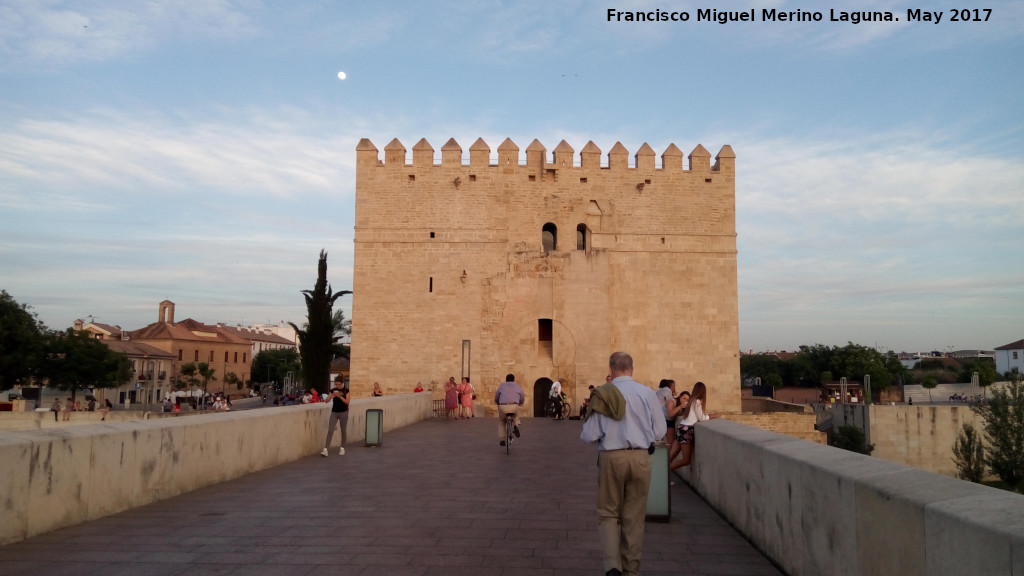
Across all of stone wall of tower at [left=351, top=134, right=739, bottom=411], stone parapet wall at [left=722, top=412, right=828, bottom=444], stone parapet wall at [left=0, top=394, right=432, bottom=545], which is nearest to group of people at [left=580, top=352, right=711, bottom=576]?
stone parapet wall at [left=0, top=394, right=432, bottom=545]

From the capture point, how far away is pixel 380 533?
574 centimetres

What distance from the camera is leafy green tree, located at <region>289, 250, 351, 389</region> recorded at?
31000 mm

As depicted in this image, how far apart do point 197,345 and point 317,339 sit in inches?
1801

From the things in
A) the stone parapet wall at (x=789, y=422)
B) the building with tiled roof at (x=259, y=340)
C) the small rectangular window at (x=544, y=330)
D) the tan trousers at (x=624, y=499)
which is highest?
the building with tiled roof at (x=259, y=340)

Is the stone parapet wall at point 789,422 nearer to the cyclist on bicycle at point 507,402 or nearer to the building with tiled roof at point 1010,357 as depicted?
the cyclist on bicycle at point 507,402

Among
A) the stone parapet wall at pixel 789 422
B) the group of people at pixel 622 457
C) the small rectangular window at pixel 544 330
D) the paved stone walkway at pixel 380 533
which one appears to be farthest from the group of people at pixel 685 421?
the small rectangular window at pixel 544 330

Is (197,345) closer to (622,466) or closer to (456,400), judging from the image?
(456,400)

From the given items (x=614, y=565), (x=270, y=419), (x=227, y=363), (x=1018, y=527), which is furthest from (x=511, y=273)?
(x=227, y=363)

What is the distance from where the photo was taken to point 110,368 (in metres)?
41.0

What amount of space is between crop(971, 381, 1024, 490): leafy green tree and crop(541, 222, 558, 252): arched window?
668 inches

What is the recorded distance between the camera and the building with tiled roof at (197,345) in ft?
221

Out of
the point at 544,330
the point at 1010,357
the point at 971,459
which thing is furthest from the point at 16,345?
the point at 1010,357

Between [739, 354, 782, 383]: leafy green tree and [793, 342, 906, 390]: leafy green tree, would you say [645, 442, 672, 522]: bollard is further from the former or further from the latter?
[739, 354, 782, 383]: leafy green tree

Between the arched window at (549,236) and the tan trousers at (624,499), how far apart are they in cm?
2321
